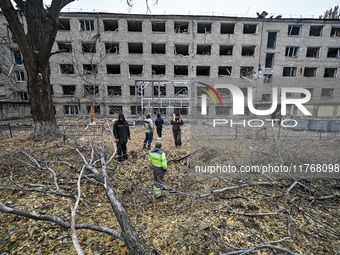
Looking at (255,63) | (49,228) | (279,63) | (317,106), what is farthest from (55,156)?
(279,63)

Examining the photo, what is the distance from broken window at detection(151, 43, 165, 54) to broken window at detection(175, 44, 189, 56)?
6.68 feet

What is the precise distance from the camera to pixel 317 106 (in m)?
4.29

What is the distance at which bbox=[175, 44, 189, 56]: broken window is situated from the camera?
2041 centimetres

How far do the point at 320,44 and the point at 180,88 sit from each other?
21373 mm

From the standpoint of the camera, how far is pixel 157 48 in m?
20.9

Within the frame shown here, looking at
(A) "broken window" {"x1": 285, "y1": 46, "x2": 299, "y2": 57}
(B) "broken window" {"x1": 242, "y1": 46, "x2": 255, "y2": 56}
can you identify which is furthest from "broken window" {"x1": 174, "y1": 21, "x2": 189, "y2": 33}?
(A) "broken window" {"x1": 285, "y1": 46, "x2": 299, "y2": 57}

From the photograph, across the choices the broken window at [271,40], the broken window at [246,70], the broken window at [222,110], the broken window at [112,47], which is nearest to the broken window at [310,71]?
the broken window at [271,40]

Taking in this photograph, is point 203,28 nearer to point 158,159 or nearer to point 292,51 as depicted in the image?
point 292,51

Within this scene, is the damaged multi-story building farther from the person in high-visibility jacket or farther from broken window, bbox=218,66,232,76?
the person in high-visibility jacket

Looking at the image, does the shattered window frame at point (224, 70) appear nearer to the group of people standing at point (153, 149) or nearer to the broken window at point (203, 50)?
the broken window at point (203, 50)

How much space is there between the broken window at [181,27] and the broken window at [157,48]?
283cm

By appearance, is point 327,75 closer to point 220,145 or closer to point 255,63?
point 255,63

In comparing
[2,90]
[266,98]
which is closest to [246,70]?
[266,98]

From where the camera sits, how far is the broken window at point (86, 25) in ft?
62.1
